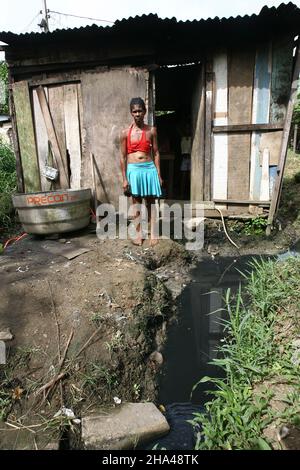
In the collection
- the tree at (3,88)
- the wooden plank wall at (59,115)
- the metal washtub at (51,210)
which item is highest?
the tree at (3,88)

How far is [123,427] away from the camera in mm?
2293

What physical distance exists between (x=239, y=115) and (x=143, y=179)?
218cm

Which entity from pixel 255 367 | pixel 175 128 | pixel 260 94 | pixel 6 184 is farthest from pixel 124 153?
pixel 6 184

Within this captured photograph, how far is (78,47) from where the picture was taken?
554 centimetres

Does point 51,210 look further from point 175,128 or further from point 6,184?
point 175,128

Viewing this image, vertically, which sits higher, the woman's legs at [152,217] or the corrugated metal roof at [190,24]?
the corrugated metal roof at [190,24]

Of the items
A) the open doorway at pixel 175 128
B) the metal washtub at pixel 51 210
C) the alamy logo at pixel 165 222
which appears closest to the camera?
the metal washtub at pixel 51 210

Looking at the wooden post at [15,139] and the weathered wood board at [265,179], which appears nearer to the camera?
the weathered wood board at [265,179]

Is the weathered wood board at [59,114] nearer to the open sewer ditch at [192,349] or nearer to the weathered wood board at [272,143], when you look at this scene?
the open sewer ditch at [192,349]

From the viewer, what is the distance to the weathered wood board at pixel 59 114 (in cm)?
593

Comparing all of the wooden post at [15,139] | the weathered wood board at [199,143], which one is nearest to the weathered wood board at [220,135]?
the weathered wood board at [199,143]

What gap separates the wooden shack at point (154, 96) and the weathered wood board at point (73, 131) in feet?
0.06

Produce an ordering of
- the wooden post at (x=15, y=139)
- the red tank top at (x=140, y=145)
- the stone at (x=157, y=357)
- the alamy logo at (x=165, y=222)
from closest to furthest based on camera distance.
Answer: the stone at (x=157, y=357)
the red tank top at (x=140, y=145)
the alamy logo at (x=165, y=222)
the wooden post at (x=15, y=139)

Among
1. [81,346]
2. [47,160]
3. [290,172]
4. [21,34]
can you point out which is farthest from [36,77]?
[290,172]
